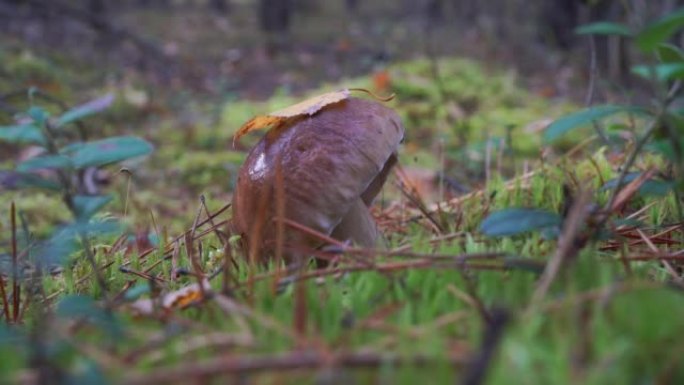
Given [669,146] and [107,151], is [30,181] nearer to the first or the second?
[107,151]

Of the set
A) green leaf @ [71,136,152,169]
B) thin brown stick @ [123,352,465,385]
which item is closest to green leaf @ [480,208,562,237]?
thin brown stick @ [123,352,465,385]

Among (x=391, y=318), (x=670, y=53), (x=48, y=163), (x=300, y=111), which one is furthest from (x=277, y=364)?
(x=670, y=53)

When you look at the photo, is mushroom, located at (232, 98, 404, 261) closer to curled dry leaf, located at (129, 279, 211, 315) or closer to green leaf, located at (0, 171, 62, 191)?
curled dry leaf, located at (129, 279, 211, 315)

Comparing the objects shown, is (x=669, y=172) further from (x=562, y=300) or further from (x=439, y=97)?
(x=439, y=97)

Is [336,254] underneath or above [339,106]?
underneath

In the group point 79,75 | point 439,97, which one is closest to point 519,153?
point 439,97
